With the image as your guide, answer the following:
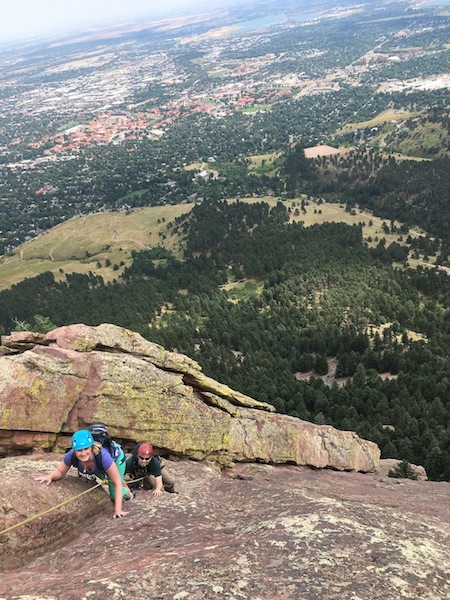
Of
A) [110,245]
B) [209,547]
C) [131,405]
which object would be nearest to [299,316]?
[131,405]

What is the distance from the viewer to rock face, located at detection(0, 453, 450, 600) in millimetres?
10977

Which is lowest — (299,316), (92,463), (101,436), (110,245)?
(299,316)

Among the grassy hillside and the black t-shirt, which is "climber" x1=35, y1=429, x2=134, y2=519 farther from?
the grassy hillside

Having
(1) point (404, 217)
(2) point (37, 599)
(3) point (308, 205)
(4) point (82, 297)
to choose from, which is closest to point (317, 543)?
(2) point (37, 599)

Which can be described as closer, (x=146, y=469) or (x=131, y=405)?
(x=146, y=469)

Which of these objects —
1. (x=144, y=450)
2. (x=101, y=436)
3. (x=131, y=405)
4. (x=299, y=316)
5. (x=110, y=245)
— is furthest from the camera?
(x=110, y=245)

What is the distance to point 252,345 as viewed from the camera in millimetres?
86625

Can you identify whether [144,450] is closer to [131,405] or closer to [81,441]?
[81,441]

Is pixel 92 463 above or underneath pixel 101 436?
underneath

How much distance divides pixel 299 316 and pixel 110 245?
373 feet

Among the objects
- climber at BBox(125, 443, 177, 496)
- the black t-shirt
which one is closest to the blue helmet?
climber at BBox(125, 443, 177, 496)

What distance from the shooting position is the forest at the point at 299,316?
59.8 metres

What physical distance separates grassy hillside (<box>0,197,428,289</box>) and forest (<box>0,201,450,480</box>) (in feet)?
33.2

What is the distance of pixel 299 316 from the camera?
3688 inches
